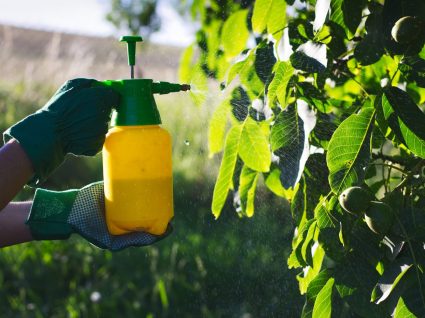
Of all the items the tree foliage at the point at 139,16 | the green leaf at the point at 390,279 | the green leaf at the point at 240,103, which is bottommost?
the tree foliage at the point at 139,16

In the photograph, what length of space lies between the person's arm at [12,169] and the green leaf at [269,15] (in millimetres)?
517

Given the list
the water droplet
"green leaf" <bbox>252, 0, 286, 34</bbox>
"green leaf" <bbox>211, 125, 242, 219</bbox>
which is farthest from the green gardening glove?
the water droplet

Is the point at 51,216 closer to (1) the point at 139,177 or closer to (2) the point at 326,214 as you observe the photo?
(1) the point at 139,177

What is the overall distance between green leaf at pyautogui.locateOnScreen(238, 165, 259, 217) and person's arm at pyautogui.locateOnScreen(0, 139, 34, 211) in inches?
16.7

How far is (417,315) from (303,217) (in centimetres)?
36

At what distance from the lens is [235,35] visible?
1536 millimetres

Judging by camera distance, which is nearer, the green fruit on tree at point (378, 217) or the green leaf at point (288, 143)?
the green fruit on tree at point (378, 217)

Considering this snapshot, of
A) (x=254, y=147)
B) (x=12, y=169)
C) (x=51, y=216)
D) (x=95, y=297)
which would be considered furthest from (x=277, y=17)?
(x=95, y=297)

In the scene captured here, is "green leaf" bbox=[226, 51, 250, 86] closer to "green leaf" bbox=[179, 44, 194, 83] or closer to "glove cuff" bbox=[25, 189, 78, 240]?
"green leaf" bbox=[179, 44, 194, 83]

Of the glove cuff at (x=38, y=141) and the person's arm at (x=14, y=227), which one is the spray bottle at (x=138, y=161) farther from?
the person's arm at (x=14, y=227)

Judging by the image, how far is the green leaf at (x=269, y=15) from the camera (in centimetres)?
135

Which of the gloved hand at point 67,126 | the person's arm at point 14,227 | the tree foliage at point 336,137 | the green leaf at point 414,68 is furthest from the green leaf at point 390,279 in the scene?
the person's arm at point 14,227

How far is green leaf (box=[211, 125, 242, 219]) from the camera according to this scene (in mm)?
1405

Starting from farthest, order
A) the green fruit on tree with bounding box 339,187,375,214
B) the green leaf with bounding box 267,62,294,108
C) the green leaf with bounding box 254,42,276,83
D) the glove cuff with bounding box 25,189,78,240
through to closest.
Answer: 1. the glove cuff with bounding box 25,189,78,240
2. the green leaf with bounding box 254,42,276,83
3. the green leaf with bounding box 267,62,294,108
4. the green fruit on tree with bounding box 339,187,375,214
